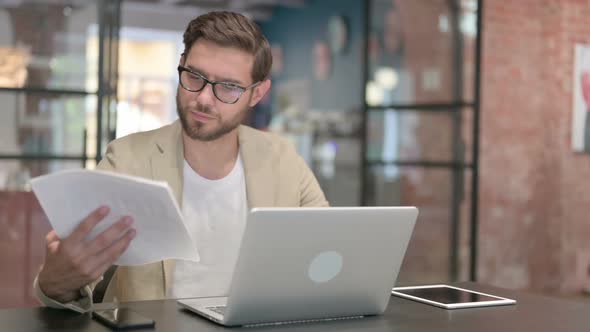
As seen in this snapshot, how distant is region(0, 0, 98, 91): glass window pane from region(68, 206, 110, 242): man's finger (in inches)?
120

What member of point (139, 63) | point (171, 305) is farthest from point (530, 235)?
point (139, 63)

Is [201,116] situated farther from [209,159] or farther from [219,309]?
[219,309]

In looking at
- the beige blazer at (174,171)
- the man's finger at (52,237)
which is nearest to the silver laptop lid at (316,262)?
the man's finger at (52,237)

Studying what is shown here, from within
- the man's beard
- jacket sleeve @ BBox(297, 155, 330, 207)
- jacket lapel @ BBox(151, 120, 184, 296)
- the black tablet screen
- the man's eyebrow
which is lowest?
the black tablet screen

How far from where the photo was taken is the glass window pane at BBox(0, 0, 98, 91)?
415 centimetres

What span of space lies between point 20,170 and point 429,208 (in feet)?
8.17

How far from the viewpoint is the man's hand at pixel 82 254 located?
4.52 feet

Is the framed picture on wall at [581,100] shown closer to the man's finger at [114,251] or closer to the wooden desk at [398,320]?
the wooden desk at [398,320]

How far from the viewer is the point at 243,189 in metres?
2.19

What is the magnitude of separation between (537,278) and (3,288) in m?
3.81

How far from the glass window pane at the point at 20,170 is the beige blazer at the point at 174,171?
224 cm

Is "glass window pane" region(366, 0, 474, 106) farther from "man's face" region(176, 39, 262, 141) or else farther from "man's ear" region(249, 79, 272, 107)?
"man's face" region(176, 39, 262, 141)

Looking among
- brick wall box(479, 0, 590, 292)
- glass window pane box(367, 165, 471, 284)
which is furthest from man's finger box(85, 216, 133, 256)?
brick wall box(479, 0, 590, 292)

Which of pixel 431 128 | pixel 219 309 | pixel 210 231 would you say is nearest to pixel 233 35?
pixel 210 231
